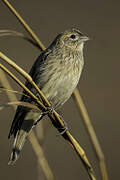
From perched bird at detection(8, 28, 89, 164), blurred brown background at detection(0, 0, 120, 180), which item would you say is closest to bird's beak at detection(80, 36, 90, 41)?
perched bird at detection(8, 28, 89, 164)

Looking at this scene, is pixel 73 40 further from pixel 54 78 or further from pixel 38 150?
pixel 38 150

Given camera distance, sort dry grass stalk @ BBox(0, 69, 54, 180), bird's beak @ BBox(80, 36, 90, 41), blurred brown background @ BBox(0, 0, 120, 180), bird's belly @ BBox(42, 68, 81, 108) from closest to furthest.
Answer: dry grass stalk @ BBox(0, 69, 54, 180) → bird's belly @ BBox(42, 68, 81, 108) → bird's beak @ BBox(80, 36, 90, 41) → blurred brown background @ BBox(0, 0, 120, 180)

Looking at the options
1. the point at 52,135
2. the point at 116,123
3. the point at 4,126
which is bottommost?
the point at 116,123

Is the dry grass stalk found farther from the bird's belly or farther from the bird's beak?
the bird's beak

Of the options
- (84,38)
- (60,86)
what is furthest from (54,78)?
(84,38)

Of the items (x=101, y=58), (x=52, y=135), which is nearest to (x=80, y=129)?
(x=52, y=135)

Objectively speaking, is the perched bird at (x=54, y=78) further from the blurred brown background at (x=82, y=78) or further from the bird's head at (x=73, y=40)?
the blurred brown background at (x=82, y=78)

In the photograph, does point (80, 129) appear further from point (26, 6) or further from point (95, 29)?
point (26, 6)
